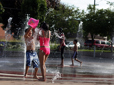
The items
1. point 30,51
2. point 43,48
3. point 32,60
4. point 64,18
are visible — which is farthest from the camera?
point 64,18

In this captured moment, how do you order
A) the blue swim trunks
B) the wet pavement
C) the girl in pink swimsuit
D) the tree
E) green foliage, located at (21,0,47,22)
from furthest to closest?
the tree
green foliage, located at (21,0,47,22)
the wet pavement
the blue swim trunks
the girl in pink swimsuit

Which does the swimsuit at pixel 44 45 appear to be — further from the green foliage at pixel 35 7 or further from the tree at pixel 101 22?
the tree at pixel 101 22

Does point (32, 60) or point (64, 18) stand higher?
point (64, 18)

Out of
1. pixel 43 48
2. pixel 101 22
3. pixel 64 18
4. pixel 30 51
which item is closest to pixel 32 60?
pixel 30 51

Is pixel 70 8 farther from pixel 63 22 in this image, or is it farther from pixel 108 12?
pixel 108 12

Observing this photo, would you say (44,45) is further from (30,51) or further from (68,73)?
(68,73)

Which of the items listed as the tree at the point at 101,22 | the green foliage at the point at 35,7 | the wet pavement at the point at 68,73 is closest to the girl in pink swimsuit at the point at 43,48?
the wet pavement at the point at 68,73

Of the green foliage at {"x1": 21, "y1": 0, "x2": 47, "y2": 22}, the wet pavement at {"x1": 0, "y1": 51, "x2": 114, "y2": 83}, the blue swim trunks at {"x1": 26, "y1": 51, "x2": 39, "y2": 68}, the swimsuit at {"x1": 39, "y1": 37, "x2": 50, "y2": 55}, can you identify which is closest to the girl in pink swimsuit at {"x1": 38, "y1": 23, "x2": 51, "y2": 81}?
the swimsuit at {"x1": 39, "y1": 37, "x2": 50, "y2": 55}

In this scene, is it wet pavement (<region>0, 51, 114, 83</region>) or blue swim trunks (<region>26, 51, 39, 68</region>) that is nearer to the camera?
blue swim trunks (<region>26, 51, 39, 68</region>)

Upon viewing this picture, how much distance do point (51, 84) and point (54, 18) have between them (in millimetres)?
24653

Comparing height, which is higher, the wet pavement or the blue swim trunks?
the blue swim trunks

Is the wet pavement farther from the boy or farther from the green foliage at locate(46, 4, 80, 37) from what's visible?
the green foliage at locate(46, 4, 80, 37)

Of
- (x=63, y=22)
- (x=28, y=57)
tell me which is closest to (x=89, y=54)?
(x=63, y=22)

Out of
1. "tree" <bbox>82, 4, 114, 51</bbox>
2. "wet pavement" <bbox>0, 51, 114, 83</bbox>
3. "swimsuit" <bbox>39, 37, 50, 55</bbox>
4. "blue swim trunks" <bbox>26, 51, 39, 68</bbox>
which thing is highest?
"tree" <bbox>82, 4, 114, 51</bbox>
